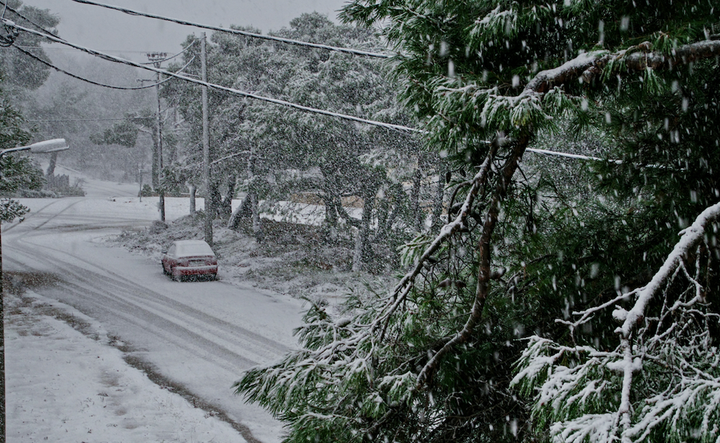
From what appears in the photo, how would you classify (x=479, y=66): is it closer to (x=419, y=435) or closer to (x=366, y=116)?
(x=419, y=435)

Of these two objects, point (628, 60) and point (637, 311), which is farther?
point (628, 60)

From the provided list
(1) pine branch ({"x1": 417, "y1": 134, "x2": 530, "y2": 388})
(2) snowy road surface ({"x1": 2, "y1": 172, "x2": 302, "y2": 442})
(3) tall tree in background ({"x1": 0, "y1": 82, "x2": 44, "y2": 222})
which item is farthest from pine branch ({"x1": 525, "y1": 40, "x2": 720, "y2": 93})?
(3) tall tree in background ({"x1": 0, "y1": 82, "x2": 44, "y2": 222})

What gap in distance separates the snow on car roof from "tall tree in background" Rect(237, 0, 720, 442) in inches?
620

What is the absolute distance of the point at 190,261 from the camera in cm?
1811

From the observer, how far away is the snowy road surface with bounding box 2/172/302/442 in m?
9.56

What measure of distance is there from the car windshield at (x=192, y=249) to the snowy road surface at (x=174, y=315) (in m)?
1.07

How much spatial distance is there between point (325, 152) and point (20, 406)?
35.0ft

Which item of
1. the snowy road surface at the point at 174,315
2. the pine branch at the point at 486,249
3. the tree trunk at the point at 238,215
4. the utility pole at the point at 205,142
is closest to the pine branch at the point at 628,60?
the pine branch at the point at 486,249

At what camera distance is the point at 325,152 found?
16.6 metres

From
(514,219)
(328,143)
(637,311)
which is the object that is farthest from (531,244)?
(328,143)

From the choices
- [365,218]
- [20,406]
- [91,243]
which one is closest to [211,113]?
[91,243]

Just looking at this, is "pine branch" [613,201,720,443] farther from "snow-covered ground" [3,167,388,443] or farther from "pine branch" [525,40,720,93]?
"snow-covered ground" [3,167,388,443]

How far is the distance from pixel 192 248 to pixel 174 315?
507 cm

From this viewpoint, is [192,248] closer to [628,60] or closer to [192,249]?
[192,249]
